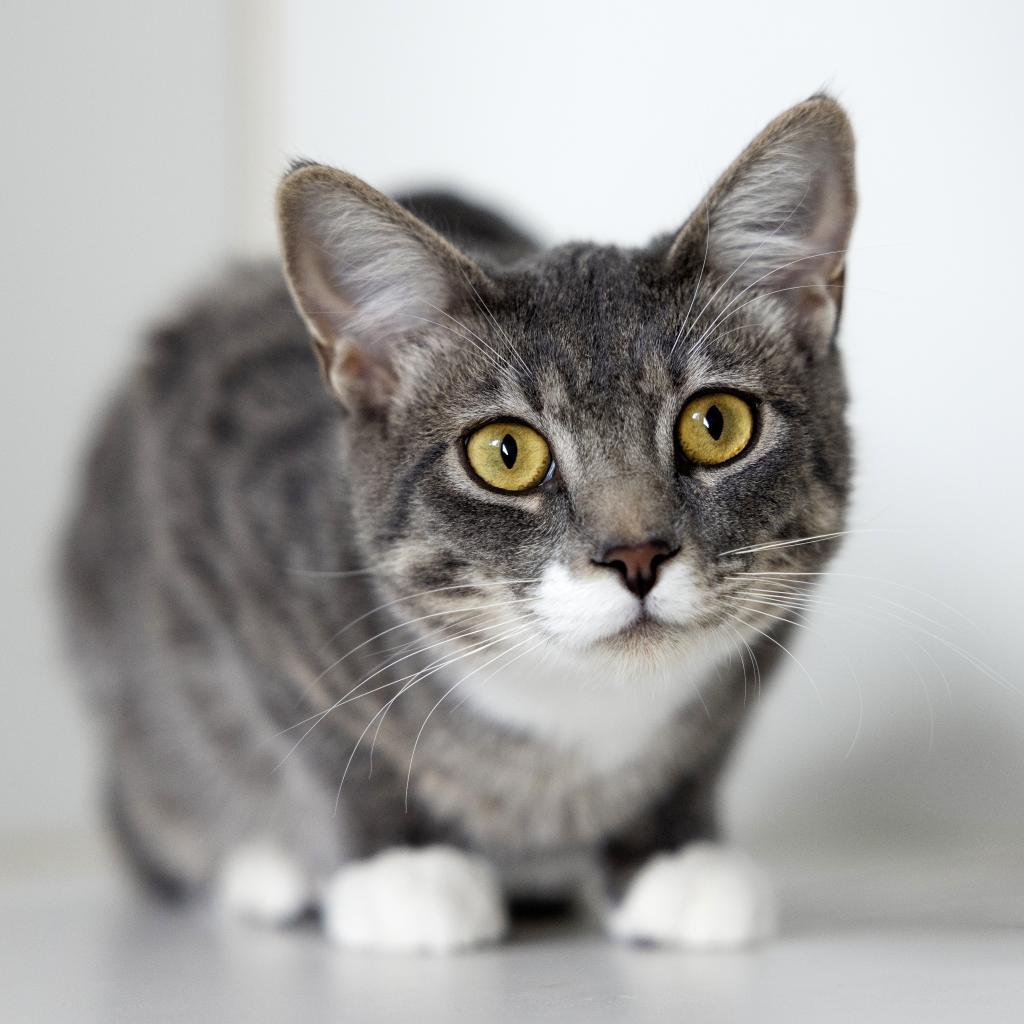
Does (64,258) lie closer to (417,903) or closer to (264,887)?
(264,887)

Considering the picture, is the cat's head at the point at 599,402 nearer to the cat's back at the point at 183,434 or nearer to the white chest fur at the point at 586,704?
the white chest fur at the point at 586,704

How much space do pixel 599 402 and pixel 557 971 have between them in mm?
503

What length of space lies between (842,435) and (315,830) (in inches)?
28.3

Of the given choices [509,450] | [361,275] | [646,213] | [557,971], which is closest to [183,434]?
[361,275]

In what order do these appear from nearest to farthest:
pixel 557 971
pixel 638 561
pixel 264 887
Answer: pixel 638 561, pixel 557 971, pixel 264 887

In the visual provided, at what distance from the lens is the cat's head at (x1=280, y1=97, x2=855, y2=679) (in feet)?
3.75

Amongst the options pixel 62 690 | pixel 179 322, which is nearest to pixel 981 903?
pixel 179 322

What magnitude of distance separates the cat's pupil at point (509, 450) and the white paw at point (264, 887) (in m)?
0.61

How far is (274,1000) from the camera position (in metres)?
1.11

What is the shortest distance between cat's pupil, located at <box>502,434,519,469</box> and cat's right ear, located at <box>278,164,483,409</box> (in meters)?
0.16

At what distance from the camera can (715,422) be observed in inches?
47.4

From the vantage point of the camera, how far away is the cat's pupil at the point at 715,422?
1.20m

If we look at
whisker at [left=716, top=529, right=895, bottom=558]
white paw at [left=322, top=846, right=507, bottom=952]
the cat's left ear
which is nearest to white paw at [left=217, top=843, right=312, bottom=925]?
white paw at [left=322, top=846, right=507, bottom=952]

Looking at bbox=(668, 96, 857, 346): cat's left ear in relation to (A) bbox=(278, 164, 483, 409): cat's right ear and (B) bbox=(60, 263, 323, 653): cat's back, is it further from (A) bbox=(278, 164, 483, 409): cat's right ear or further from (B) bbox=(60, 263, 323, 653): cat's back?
(B) bbox=(60, 263, 323, 653): cat's back
